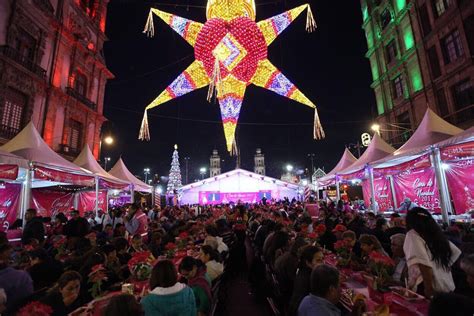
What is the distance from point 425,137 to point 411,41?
1402 cm

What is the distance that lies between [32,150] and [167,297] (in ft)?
25.8

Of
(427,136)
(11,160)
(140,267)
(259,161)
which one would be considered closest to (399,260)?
(140,267)

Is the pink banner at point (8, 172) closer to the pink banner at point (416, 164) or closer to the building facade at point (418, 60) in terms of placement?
the pink banner at point (416, 164)

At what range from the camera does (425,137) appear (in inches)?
320

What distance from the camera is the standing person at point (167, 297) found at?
2324 mm

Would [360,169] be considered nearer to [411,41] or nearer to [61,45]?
[411,41]

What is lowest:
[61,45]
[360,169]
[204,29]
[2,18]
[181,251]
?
[181,251]

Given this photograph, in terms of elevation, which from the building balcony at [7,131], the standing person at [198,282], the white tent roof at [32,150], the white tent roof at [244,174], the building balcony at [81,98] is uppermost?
the building balcony at [81,98]

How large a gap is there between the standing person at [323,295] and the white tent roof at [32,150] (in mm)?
8188

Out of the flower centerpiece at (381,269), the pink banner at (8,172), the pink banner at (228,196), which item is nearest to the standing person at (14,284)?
the pink banner at (8,172)

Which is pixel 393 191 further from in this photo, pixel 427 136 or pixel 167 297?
pixel 167 297

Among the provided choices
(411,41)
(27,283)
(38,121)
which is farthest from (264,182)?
(27,283)

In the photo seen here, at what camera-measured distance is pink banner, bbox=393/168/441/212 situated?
11052 millimetres

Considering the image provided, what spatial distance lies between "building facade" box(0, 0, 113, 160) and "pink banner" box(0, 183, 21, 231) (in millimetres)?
4471
